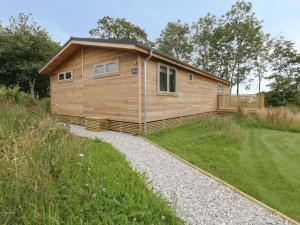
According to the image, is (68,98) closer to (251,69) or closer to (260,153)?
(260,153)

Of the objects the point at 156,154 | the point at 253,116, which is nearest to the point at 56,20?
the point at 156,154

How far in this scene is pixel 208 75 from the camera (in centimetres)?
1157

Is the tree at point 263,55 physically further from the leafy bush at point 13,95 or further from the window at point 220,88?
the leafy bush at point 13,95

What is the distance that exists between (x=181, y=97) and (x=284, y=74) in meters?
19.2

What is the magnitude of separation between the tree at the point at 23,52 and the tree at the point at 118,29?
24.8ft

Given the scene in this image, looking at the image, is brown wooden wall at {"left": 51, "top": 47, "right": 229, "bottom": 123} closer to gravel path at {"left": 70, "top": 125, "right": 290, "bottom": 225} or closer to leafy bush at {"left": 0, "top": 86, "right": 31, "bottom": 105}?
leafy bush at {"left": 0, "top": 86, "right": 31, "bottom": 105}

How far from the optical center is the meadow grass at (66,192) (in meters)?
1.93

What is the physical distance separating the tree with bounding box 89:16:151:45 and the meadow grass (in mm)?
23903

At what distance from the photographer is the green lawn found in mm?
2943

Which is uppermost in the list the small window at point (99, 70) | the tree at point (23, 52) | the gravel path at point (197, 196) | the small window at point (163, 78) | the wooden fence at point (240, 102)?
the tree at point (23, 52)

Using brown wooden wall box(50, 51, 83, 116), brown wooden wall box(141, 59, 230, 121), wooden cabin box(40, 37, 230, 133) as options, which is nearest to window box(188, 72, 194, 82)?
wooden cabin box(40, 37, 230, 133)

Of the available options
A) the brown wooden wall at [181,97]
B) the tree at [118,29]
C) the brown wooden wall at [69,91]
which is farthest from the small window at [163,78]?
the tree at [118,29]

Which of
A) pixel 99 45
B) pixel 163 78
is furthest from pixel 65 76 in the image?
pixel 163 78

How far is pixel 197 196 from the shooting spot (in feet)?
9.09
